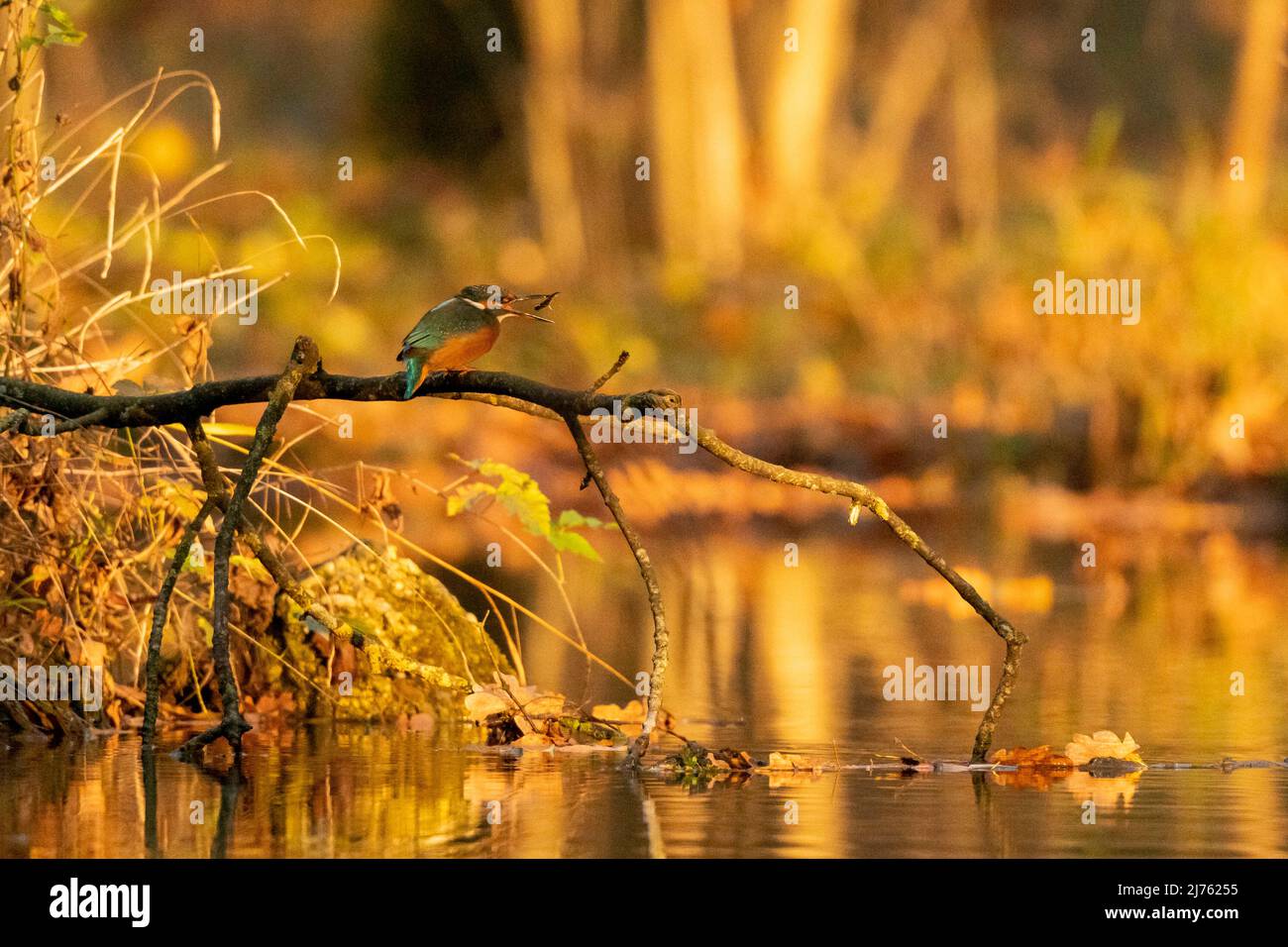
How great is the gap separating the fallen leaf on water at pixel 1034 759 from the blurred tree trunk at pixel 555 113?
18412 millimetres

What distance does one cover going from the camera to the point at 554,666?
8.56 metres

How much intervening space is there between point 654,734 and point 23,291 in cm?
228

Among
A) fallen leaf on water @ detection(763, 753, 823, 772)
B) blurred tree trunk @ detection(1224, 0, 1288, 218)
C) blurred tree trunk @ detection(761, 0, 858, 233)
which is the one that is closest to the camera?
fallen leaf on water @ detection(763, 753, 823, 772)

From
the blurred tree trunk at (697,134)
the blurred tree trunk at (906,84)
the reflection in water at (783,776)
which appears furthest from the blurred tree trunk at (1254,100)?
the reflection in water at (783,776)

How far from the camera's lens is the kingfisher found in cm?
583

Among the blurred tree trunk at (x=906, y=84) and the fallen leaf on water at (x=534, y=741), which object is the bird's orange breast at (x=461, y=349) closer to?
the fallen leaf on water at (x=534, y=741)

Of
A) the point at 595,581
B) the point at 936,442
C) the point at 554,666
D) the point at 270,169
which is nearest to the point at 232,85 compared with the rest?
the point at 270,169

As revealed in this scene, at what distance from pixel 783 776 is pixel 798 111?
18.8 metres

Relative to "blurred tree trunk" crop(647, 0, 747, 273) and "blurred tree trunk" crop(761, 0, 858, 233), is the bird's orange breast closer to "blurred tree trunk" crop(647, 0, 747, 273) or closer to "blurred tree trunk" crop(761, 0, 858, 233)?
"blurred tree trunk" crop(647, 0, 747, 273)

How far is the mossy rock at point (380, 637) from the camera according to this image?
7.36m

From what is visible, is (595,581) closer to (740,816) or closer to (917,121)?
(740,816)

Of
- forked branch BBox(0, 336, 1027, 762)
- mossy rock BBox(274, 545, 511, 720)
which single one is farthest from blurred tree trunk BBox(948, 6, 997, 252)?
forked branch BBox(0, 336, 1027, 762)

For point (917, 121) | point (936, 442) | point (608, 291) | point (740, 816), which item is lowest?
point (740, 816)

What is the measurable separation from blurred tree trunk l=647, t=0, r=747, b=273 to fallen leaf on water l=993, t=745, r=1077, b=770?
55.5 feet
